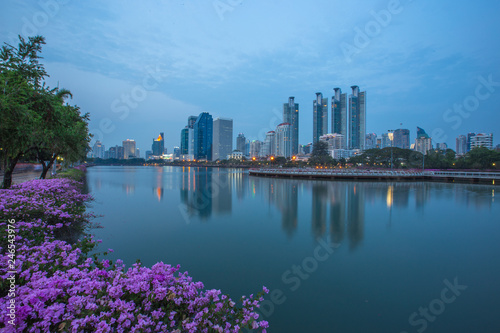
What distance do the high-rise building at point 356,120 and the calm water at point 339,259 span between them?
17779 cm

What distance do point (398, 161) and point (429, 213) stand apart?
5906 centimetres

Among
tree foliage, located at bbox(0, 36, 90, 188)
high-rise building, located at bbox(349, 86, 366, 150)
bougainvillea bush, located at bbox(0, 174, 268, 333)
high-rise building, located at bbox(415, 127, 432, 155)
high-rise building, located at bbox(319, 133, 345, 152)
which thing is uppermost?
high-rise building, located at bbox(349, 86, 366, 150)

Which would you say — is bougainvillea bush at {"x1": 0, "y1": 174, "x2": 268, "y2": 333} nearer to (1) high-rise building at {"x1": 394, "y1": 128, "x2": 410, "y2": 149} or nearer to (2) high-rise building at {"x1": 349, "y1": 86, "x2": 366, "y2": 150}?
(2) high-rise building at {"x1": 349, "y1": 86, "x2": 366, "y2": 150}

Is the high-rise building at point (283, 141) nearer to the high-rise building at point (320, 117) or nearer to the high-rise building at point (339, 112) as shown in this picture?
the high-rise building at point (320, 117)

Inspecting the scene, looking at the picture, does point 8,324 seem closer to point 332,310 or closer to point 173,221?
point 332,310

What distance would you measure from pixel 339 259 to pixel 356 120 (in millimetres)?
190116

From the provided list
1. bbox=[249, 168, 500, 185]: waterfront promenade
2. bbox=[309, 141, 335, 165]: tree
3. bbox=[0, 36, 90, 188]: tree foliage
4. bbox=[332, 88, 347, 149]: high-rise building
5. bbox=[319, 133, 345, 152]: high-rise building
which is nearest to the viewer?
bbox=[0, 36, 90, 188]: tree foliage

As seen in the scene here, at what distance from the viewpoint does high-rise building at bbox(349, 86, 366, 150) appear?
17738 cm

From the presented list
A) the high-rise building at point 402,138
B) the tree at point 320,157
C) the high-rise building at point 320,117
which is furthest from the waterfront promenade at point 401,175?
the high-rise building at point 320,117

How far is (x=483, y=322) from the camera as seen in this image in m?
4.59

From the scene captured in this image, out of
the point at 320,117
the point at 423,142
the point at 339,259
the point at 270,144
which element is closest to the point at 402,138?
the point at 320,117

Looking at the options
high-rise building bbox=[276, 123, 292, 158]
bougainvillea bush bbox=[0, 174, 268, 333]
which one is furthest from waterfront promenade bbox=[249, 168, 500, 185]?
high-rise building bbox=[276, 123, 292, 158]

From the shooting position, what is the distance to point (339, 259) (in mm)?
7297

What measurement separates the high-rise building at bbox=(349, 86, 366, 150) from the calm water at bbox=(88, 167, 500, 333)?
583ft
